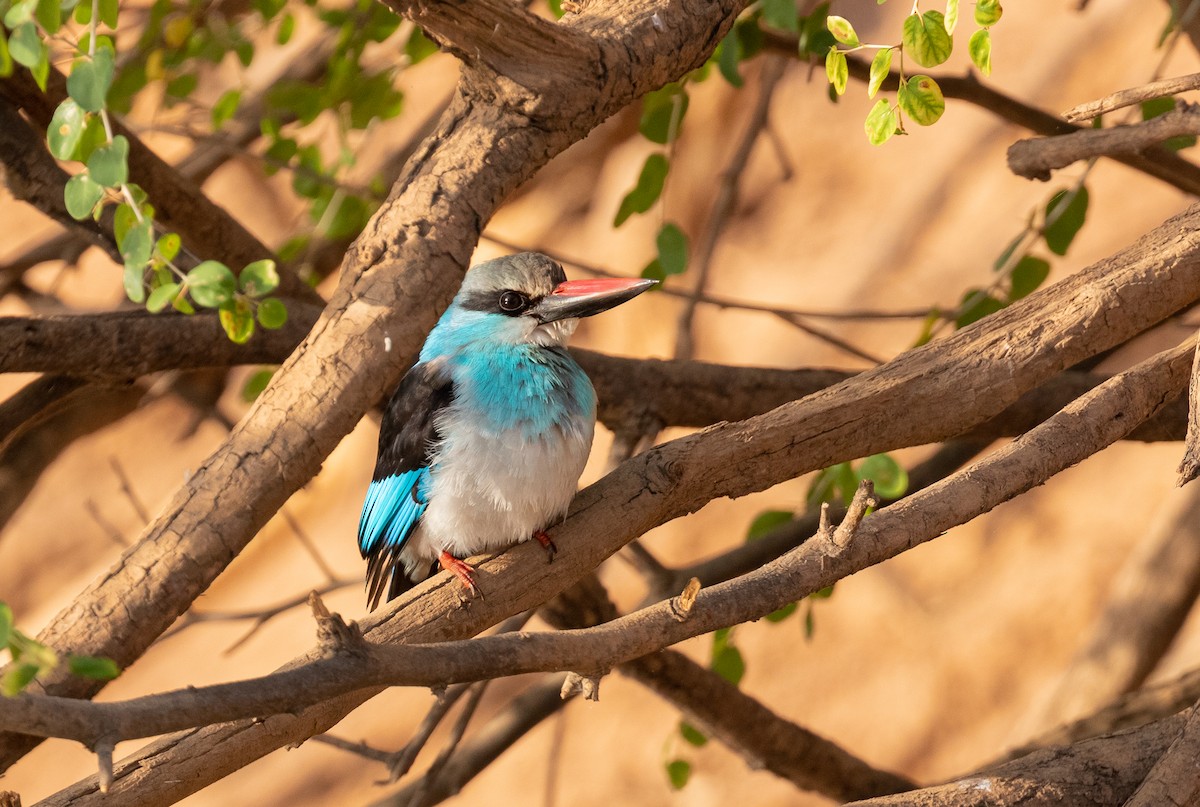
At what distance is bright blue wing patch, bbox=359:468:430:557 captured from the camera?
221 cm

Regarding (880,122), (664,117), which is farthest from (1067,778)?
(664,117)

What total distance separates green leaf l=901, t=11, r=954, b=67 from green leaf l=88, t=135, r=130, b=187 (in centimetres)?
80

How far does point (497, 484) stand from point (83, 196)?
94 centimetres

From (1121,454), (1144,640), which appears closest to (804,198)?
(1121,454)

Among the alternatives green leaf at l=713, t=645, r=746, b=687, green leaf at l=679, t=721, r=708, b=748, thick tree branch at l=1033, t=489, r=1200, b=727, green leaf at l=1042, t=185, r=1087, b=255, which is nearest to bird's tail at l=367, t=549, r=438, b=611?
green leaf at l=713, t=645, r=746, b=687

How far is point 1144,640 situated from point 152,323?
8.79 ft

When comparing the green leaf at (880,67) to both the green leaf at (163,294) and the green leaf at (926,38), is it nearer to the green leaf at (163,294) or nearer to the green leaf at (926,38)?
the green leaf at (926,38)

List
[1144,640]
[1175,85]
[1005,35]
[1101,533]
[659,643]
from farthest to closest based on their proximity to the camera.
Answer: [1005,35] < [1101,533] < [1144,640] < [1175,85] < [659,643]

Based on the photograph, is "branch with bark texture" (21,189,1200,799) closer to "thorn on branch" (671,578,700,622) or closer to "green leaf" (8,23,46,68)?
"thorn on branch" (671,578,700,622)

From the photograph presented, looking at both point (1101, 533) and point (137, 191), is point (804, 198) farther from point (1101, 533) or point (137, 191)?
point (137, 191)

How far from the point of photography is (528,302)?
7.47ft

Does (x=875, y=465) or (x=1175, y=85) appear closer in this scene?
(x=1175, y=85)

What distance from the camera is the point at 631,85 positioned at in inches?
74.0

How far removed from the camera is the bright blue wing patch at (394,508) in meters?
2.21
